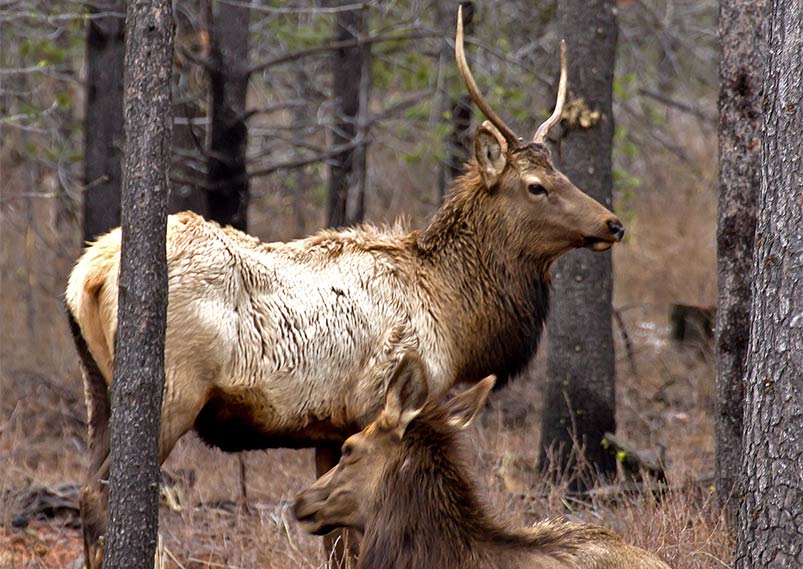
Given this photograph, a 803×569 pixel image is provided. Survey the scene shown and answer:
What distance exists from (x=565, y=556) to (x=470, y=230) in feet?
9.28

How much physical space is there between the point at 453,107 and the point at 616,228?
7.06 metres

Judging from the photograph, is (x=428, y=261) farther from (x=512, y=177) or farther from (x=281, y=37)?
(x=281, y=37)

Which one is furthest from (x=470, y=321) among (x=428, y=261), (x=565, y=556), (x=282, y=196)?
(x=282, y=196)

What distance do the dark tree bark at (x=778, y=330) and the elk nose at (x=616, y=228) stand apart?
2.28 m

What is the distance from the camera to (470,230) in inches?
289

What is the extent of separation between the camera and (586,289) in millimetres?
8688

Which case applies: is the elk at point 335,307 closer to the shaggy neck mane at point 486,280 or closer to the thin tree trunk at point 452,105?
the shaggy neck mane at point 486,280

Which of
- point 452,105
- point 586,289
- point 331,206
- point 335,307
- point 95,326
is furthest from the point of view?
point 452,105

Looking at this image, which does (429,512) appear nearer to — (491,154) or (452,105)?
(491,154)

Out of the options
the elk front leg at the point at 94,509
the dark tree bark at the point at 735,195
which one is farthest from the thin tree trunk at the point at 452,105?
the elk front leg at the point at 94,509

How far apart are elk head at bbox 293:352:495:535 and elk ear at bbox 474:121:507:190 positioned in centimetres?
234

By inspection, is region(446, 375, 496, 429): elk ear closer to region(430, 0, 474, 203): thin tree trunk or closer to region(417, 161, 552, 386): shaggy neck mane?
region(417, 161, 552, 386): shaggy neck mane

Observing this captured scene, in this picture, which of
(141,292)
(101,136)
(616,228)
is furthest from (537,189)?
(101,136)

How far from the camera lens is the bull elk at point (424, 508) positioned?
4988 mm
